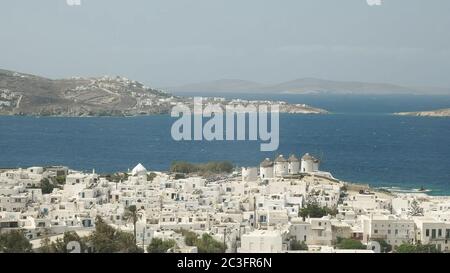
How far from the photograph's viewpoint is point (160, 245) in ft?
19.7

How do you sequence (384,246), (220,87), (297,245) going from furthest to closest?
(220,87) < (384,246) < (297,245)

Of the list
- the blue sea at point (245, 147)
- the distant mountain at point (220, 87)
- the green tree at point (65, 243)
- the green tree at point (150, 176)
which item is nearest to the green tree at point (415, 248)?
the green tree at point (65, 243)

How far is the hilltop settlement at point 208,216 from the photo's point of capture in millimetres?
6176

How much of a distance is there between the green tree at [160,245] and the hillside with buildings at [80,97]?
2690 cm

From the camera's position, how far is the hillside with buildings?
3403cm

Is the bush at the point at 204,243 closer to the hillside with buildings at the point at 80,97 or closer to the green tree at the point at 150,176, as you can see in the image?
the green tree at the point at 150,176

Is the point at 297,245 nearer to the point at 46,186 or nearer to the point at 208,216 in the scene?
the point at 208,216

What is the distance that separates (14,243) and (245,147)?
1527cm

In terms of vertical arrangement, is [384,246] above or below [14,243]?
below

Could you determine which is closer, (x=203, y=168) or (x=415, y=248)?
(x=415, y=248)

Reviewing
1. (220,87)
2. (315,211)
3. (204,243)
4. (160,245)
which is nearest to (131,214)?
(315,211)

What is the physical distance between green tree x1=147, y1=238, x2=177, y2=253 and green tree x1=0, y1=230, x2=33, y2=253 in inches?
34.1
